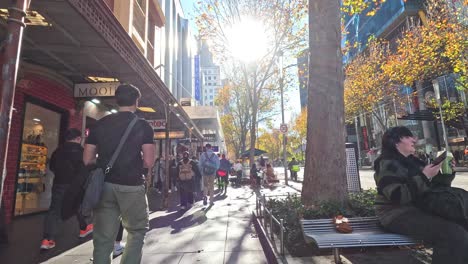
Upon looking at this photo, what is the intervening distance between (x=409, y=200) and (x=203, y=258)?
2.76 meters

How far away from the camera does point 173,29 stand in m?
26.4

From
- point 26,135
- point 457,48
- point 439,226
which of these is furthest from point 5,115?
point 457,48

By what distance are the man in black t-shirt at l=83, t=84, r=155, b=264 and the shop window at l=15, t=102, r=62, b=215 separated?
6020 millimetres

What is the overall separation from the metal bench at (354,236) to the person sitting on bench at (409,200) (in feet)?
0.36

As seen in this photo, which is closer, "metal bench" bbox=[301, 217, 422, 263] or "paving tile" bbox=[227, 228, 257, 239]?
"metal bench" bbox=[301, 217, 422, 263]

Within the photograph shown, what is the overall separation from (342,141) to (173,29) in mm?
24404

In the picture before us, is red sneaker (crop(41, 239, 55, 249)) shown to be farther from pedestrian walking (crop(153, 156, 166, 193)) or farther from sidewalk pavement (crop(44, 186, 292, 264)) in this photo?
pedestrian walking (crop(153, 156, 166, 193))

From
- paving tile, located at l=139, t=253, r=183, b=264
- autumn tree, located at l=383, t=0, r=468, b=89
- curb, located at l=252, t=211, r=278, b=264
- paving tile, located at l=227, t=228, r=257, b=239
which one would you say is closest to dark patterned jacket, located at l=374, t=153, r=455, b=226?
curb, located at l=252, t=211, r=278, b=264

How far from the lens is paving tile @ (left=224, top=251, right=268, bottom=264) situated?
406 cm

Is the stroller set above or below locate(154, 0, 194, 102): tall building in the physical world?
below

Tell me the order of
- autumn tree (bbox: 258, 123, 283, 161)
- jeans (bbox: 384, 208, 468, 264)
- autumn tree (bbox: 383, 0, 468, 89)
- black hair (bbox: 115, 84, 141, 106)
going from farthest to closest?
1. autumn tree (bbox: 258, 123, 283, 161)
2. autumn tree (bbox: 383, 0, 468, 89)
3. black hair (bbox: 115, 84, 141, 106)
4. jeans (bbox: 384, 208, 468, 264)

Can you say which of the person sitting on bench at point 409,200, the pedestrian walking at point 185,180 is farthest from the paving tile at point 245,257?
the pedestrian walking at point 185,180

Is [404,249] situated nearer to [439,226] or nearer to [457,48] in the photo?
[439,226]

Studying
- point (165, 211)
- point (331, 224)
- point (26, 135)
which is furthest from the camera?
point (165, 211)
